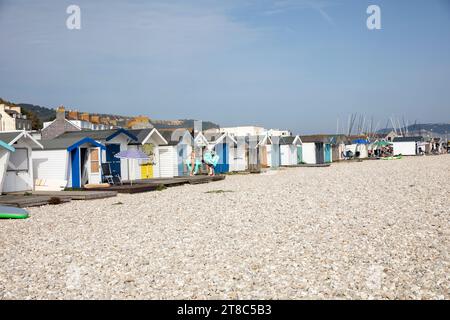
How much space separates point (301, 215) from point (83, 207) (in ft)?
22.1

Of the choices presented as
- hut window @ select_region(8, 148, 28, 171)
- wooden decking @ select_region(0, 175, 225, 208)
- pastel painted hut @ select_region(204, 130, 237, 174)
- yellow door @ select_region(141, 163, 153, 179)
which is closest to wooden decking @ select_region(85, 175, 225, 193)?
wooden decking @ select_region(0, 175, 225, 208)

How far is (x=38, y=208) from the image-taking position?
1541cm

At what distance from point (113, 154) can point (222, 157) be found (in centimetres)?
1145

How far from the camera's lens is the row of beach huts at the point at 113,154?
20219mm

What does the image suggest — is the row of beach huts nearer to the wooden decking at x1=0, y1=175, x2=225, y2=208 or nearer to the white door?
the white door

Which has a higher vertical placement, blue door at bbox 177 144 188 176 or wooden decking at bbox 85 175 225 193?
blue door at bbox 177 144 188 176

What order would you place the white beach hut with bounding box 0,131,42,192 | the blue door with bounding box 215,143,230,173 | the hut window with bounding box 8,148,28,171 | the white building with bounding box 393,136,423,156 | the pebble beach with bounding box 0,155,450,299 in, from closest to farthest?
the pebble beach with bounding box 0,155,450,299 < the white beach hut with bounding box 0,131,42,192 < the hut window with bounding box 8,148,28,171 < the blue door with bounding box 215,143,230,173 < the white building with bounding box 393,136,423,156

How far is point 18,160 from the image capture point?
66.1 feet

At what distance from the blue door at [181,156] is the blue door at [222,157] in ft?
14.2

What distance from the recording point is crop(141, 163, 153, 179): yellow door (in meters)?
27.3

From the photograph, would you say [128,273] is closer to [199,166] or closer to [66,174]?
[66,174]

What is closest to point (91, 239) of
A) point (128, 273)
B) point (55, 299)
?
point (128, 273)

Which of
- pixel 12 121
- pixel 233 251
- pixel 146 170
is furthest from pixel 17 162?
pixel 12 121

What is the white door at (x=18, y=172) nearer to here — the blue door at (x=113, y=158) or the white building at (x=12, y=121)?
the blue door at (x=113, y=158)
